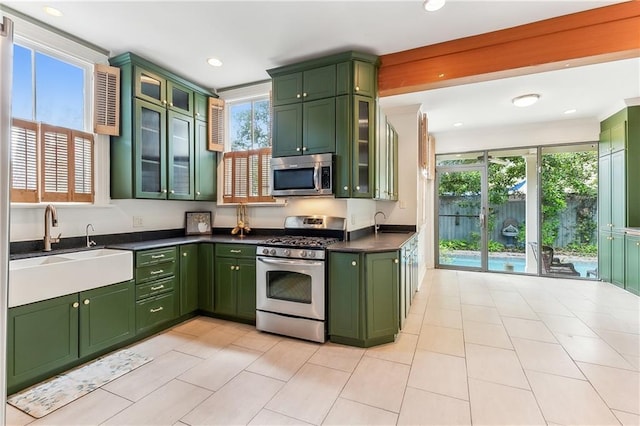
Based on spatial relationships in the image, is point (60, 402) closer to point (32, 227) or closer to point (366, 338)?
point (32, 227)

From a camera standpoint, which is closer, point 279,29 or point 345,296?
point 279,29

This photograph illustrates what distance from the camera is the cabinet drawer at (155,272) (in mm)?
2849

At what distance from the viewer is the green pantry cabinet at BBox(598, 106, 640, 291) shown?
14.4 feet

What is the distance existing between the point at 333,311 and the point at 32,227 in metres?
2.76

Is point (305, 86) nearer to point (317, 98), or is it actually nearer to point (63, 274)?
point (317, 98)

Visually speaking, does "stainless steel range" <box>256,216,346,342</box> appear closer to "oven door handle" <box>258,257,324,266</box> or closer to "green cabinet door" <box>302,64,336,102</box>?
"oven door handle" <box>258,257,324,266</box>

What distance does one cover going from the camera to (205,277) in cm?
346

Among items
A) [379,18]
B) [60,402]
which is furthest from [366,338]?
[379,18]

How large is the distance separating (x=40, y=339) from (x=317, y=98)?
122 inches

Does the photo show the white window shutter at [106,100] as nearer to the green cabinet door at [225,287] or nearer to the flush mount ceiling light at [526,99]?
the green cabinet door at [225,287]

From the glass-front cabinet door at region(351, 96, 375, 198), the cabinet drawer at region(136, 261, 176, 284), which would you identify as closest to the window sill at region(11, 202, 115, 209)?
the cabinet drawer at region(136, 261, 176, 284)

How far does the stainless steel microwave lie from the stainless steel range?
1.79ft

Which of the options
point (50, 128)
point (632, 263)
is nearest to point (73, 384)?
point (50, 128)

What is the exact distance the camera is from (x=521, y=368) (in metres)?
2.38
